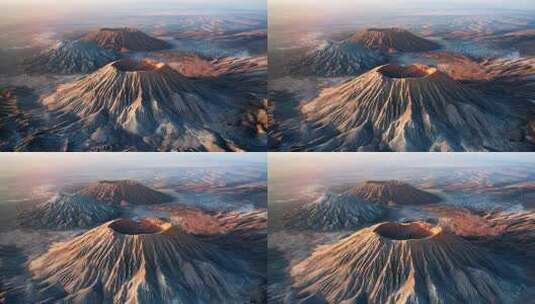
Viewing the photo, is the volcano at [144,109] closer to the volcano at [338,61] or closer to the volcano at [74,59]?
the volcano at [74,59]

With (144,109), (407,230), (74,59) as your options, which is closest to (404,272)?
(407,230)

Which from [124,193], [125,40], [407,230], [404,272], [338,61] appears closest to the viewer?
[404,272]

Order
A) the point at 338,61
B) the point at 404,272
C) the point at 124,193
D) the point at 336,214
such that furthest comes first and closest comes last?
1. the point at 338,61
2. the point at 124,193
3. the point at 336,214
4. the point at 404,272

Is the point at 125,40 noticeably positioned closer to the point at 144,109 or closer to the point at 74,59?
the point at 74,59

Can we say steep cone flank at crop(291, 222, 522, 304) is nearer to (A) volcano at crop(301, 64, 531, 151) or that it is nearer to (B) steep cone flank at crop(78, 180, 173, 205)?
(A) volcano at crop(301, 64, 531, 151)

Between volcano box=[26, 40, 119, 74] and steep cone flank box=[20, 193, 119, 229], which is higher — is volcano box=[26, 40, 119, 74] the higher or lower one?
the higher one

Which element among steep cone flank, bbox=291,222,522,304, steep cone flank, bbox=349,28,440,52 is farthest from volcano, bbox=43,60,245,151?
steep cone flank, bbox=349,28,440,52
